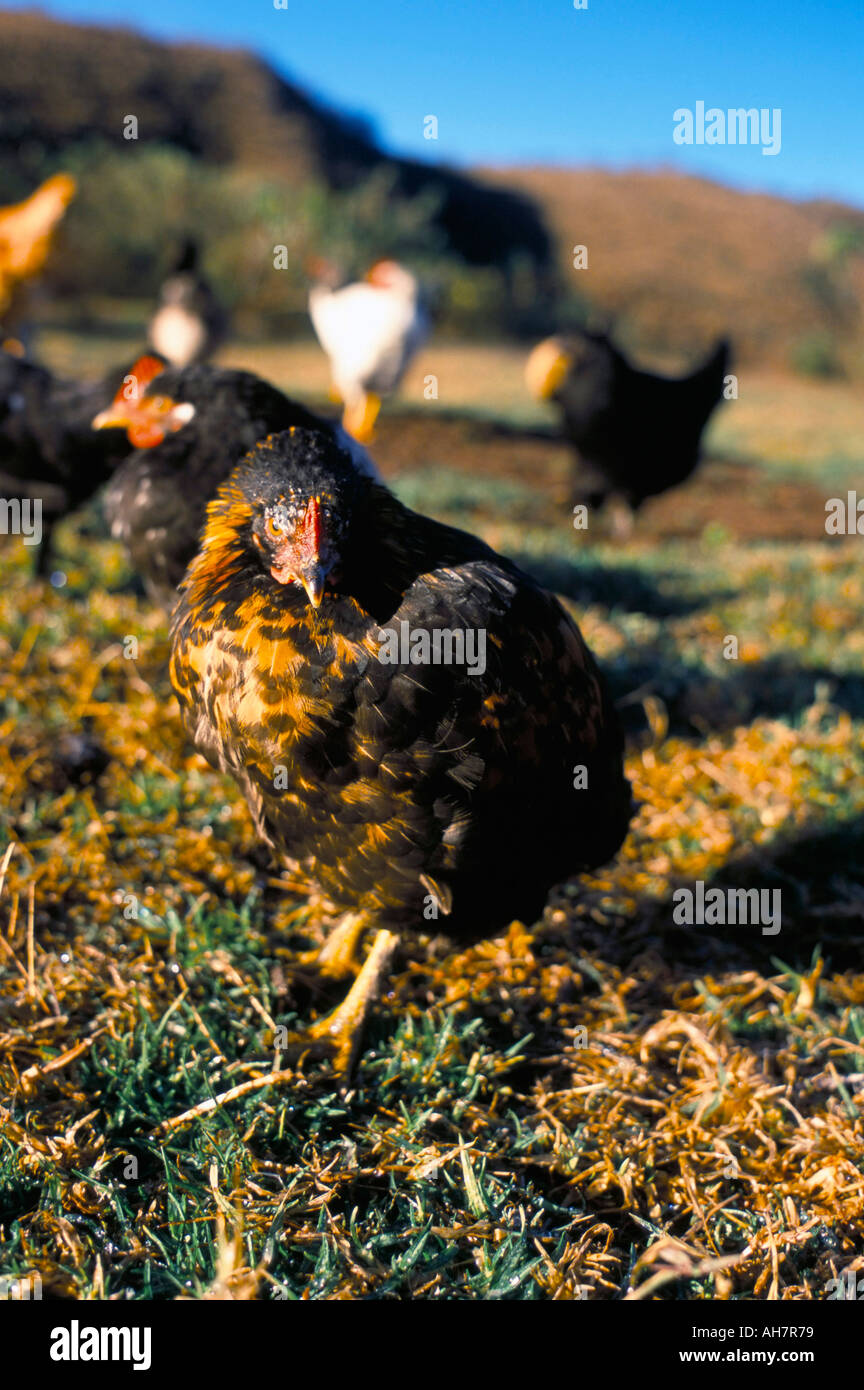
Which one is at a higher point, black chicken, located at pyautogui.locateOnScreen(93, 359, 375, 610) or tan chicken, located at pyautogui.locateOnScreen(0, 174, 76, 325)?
tan chicken, located at pyautogui.locateOnScreen(0, 174, 76, 325)

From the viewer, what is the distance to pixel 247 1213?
162cm

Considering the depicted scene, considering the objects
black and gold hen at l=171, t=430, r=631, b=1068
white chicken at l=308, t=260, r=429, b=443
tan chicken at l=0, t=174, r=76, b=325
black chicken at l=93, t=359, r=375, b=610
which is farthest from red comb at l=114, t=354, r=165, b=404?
A: white chicken at l=308, t=260, r=429, b=443

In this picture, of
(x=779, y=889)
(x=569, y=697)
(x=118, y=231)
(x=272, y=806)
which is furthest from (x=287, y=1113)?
(x=118, y=231)

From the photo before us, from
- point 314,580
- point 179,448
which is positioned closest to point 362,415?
point 179,448

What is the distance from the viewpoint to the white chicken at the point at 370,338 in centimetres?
716

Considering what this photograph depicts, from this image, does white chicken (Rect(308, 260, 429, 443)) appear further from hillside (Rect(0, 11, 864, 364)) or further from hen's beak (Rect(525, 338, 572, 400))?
hillside (Rect(0, 11, 864, 364))

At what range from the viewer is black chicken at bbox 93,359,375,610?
2797 mm

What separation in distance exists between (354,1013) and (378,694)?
85 centimetres

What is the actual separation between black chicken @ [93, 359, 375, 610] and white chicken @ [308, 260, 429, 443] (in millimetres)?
4220

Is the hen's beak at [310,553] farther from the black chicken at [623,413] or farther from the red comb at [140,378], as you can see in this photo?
the black chicken at [623,413]

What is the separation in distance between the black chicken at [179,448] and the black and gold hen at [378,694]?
0.92 meters

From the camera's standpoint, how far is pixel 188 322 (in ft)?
23.9

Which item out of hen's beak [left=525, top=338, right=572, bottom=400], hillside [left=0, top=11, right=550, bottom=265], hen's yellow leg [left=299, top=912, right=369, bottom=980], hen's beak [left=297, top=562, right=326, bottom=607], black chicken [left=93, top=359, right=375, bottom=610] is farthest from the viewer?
hillside [left=0, top=11, right=550, bottom=265]
